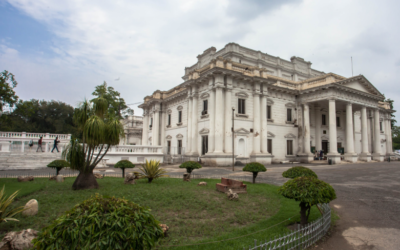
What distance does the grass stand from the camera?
5.14 meters

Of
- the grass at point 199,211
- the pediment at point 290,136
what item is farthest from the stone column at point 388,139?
the grass at point 199,211

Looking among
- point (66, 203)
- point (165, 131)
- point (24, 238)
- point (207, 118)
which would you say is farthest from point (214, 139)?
point (24, 238)

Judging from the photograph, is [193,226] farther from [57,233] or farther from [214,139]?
[214,139]

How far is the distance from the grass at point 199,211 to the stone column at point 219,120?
1285 cm

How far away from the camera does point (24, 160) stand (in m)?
21.1

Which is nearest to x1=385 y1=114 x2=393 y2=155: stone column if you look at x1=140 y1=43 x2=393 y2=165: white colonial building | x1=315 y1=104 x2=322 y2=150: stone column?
x1=140 y1=43 x2=393 y2=165: white colonial building

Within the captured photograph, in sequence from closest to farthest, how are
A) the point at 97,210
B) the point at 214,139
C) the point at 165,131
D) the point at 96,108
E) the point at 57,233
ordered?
the point at 57,233 → the point at 97,210 → the point at 96,108 → the point at 214,139 → the point at 165,131

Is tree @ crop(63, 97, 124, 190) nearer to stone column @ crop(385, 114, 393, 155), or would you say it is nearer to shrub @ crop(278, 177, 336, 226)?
shrub @ crop(278, 177, 336, 226)

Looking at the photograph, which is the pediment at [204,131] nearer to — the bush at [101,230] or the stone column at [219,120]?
the stone column at [219,120]

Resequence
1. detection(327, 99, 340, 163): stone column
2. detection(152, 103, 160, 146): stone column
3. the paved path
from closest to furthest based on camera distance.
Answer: the paved path → detection(327, 99, 340, 163): stone column → detection(152, 103, 160, 146): stone column

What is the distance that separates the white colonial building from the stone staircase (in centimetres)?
1375

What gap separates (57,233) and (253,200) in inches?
260

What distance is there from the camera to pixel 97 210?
326 cm

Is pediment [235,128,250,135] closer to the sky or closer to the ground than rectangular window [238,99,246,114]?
closer to the ground
